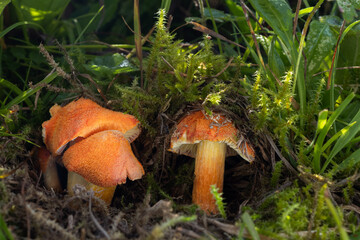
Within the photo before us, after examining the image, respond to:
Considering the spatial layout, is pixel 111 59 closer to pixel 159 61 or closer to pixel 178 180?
pixel 159 61

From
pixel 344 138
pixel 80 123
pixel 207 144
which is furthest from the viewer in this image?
pixel 207 144

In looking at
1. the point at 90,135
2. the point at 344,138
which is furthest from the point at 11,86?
the point at 344,138

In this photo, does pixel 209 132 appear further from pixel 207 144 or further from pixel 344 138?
pixel 344 138

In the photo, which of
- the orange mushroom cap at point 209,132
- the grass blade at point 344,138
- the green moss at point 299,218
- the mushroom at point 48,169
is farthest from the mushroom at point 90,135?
the grass blade at point 344,138

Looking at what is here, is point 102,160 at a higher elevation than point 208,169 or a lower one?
higher

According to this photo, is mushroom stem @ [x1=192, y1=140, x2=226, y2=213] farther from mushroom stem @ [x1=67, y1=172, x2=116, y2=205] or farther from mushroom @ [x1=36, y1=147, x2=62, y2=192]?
mushroom @ [x1=36, y1=147, x2=62, y2=192]

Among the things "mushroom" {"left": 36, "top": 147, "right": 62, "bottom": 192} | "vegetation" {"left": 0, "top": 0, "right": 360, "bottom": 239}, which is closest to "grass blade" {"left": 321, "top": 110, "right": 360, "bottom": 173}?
"vegetation" {"left": 0, "top": 0, "right": 360, "bottom": 239}

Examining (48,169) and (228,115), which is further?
(48,169)
